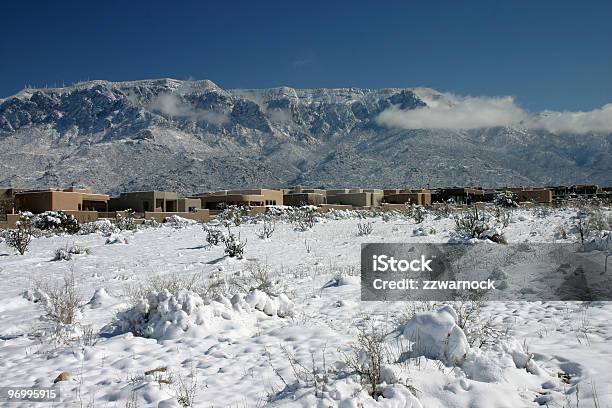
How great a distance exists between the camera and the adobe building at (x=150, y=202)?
52.5 meters

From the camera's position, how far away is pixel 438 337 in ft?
16.4

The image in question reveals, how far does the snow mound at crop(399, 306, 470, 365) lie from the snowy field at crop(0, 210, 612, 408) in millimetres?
12

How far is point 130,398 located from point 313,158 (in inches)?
7649

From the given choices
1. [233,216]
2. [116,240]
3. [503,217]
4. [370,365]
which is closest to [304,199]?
[233,216]

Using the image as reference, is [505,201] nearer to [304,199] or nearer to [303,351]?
[304,199]

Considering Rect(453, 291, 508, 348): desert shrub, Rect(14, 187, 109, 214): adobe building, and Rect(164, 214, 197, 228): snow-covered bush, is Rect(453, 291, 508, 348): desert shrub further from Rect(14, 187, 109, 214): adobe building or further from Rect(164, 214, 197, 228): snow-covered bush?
Rect(14, 187, 109, 214): adobe building

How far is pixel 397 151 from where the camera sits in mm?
162375

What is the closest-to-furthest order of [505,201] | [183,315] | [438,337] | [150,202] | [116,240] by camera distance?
[438,337] → [183,315] → [116,240] → [505,201] → [150,202]

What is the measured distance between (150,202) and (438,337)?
5091cm

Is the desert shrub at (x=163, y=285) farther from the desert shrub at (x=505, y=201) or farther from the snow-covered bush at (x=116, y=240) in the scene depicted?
the desert shrub at (x=505, y=201)

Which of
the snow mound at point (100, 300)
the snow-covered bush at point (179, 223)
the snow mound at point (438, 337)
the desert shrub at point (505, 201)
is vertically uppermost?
the desert shrub at point (505, 201)

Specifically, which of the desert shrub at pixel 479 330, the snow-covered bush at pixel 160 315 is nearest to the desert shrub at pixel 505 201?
the desert shrub at pixel 479 330

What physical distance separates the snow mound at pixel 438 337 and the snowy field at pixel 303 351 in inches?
0.5

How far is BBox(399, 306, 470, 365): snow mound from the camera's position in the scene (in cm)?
480
